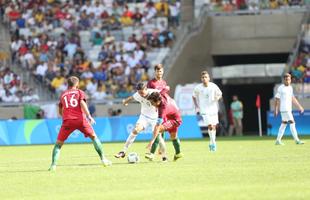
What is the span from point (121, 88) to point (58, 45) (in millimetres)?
5277

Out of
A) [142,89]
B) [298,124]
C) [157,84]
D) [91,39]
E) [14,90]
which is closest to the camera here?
[142,89]

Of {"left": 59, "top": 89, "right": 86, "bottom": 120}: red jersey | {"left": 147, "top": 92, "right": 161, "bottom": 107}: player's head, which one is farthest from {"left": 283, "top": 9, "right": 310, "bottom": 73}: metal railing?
{"left": 59, "top": 89, "right": 86, "bottom": 120}: red jersey

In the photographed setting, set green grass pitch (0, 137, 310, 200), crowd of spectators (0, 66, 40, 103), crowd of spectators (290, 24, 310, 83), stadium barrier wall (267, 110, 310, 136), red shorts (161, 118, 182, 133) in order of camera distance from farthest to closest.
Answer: crowd of spectators (0, 66, 40, 103), crowd of spectators (290, 24, 310, 83), stadium barrier wall (267, 110, 310, 136), red shorts (161, 118, 182, 133), green grass pitch (0, 137, 310, 200)

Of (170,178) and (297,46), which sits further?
(297,46)

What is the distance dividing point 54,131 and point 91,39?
9.39 meters

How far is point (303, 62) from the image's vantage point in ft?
151

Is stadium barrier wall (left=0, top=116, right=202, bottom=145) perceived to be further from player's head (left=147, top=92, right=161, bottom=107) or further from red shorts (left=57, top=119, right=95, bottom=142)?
red shorts (left=57, top=119, right=95, bottom=142)

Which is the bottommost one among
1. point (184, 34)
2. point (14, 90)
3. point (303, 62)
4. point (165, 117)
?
point (14, 90)

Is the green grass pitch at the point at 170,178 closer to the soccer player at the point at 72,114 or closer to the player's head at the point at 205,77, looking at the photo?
the soccer player at the point at 72,114

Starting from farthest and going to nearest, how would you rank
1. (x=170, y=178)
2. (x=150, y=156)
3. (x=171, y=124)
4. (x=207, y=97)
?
1. (x=207, y=97)
2. (x=150, y=156)
3. (x=171, y=124)
4. (x=170, y=178)

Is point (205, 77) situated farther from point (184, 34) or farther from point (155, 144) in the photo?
point (184, 34)

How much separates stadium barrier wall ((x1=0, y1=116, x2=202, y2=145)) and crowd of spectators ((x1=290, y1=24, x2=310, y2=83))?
5.43 meters

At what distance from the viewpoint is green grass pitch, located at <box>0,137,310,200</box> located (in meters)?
15.9

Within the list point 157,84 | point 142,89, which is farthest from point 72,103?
point 157,84
